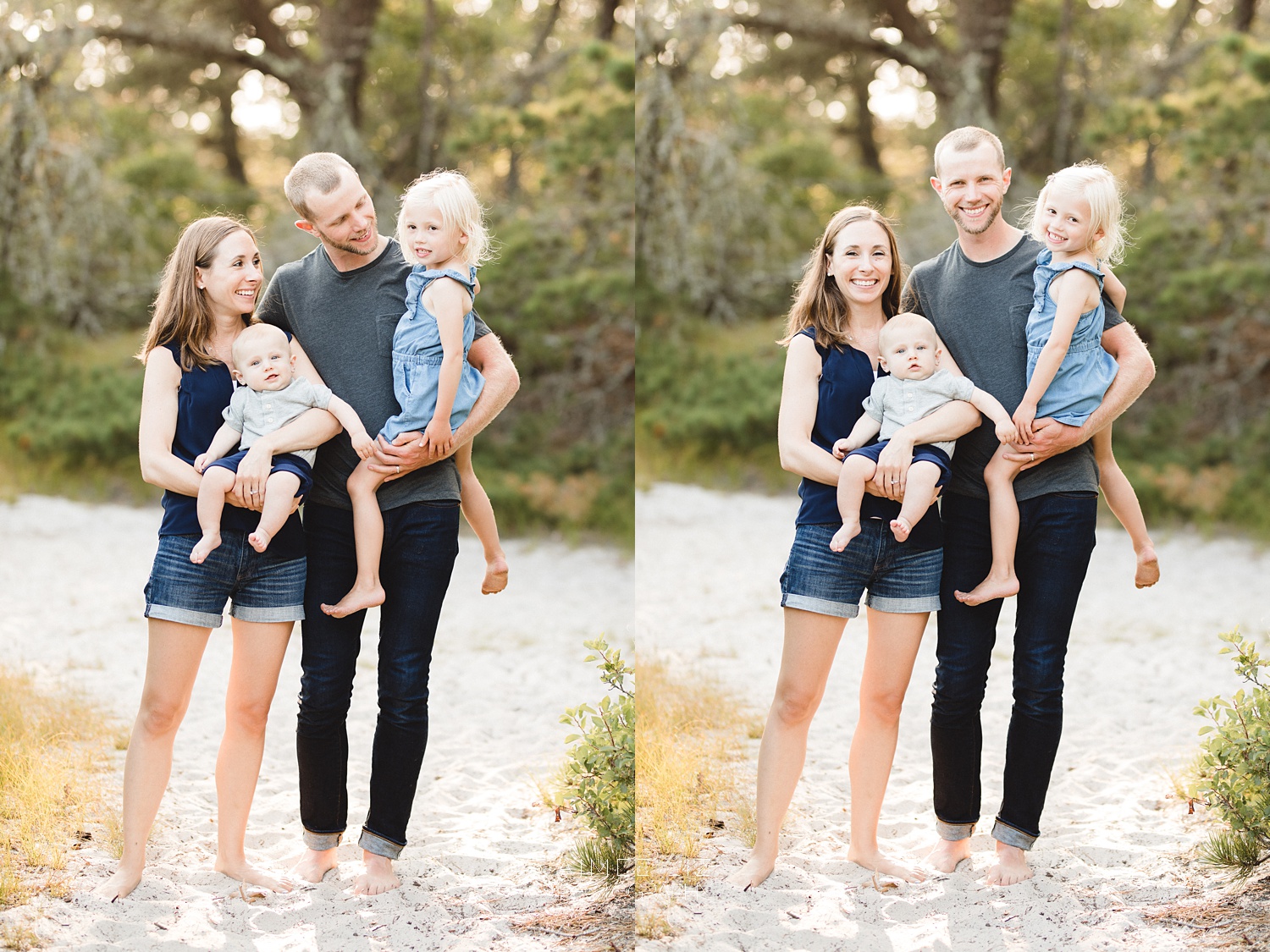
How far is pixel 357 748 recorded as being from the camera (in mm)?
4539

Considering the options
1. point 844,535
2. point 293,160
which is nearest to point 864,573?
point 844,535

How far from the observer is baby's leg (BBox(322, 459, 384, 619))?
270 cm

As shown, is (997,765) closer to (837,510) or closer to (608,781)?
(608,781)

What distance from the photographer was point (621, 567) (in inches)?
312

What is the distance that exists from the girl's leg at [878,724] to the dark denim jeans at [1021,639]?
10 centimetres

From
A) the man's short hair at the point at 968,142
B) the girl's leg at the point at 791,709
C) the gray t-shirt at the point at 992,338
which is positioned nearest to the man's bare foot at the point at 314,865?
the girl's leg at the point at 791,709

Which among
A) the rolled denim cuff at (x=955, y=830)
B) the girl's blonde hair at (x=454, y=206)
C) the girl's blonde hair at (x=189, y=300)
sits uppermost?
the girl's blonde hair at (x=454, y=206)

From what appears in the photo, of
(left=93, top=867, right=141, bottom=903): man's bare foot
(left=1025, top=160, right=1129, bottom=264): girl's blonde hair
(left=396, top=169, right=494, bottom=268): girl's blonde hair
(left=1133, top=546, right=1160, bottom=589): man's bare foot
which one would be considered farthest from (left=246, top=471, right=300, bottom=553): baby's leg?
(left=1133, top=546, right=1160, bottom=589): man's bare foot

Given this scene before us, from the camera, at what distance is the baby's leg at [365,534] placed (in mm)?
2701

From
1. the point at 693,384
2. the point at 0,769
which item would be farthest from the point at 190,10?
the point at 0,769

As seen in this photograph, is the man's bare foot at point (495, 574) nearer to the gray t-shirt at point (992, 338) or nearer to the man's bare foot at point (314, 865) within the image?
the man's bare foot at point (314, 865)

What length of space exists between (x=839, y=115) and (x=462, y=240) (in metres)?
7.53

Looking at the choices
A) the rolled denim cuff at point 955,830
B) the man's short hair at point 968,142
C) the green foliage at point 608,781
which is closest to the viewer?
the man's short hair at point 968,142

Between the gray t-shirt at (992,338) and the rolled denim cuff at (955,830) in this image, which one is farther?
the rolled denim cuff at (955,830)
